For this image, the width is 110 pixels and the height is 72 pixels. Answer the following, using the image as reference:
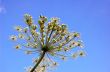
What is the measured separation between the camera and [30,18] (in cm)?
1722

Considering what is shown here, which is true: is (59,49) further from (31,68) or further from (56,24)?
(31,68)

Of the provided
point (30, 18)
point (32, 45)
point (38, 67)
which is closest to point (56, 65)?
point (38, 67)

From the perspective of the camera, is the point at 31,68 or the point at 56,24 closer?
the point at 56,24

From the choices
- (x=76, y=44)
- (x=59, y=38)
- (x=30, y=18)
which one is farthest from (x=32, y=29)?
(x=76, y=44)

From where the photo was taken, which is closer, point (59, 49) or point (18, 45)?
point (59, 49)

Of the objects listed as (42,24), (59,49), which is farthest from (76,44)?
(42,24)

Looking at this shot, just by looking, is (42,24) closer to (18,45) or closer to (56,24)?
(56,24)

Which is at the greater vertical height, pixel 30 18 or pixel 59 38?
pixel 30 18

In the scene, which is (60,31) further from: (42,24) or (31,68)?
(31,68)

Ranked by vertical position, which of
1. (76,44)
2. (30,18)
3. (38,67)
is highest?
(30,18)

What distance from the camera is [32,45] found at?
17219 millimetres

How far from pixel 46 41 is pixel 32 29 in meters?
1.19

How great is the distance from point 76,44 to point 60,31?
5.64ft

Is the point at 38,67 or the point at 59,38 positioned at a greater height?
the point at 59,38
